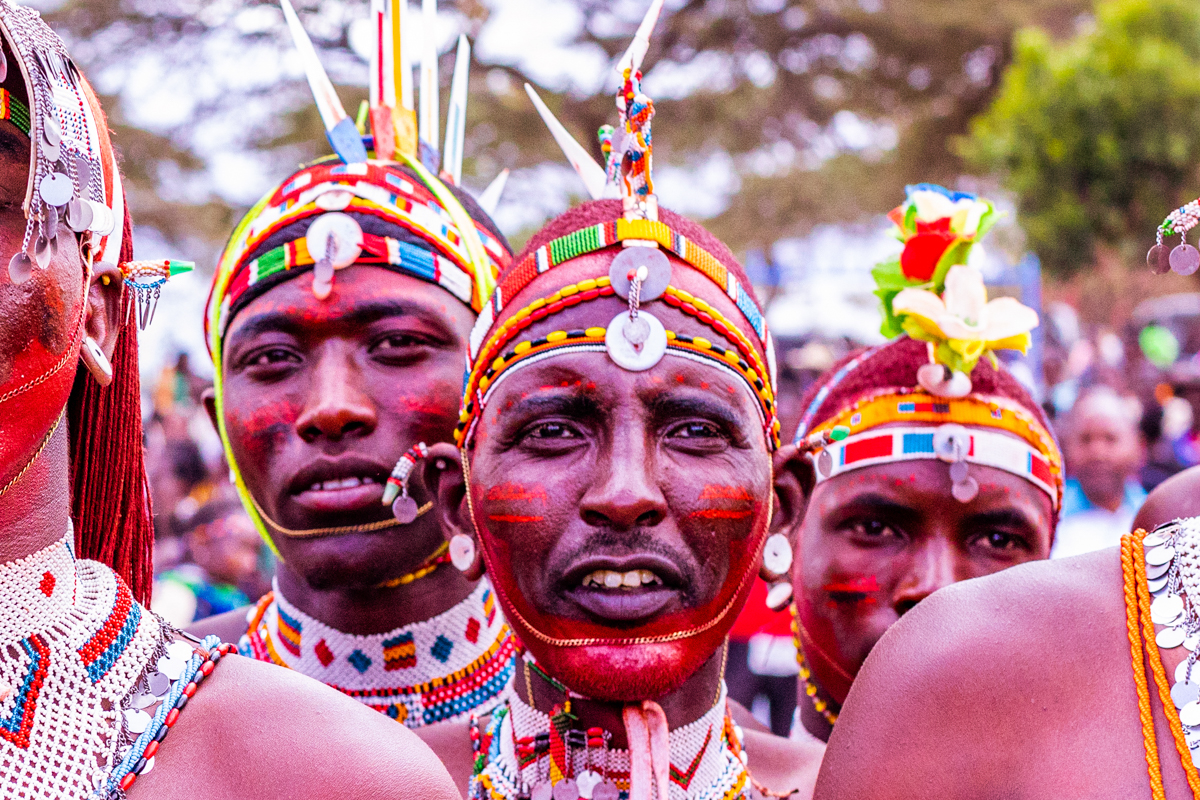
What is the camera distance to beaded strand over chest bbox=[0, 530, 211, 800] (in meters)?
1.83

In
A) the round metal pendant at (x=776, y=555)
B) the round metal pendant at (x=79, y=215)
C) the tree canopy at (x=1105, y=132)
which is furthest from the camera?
the tree canopy at (x=1105, y=132)

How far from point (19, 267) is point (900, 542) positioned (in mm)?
2452

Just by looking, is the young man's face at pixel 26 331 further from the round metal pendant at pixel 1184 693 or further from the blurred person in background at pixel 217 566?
the blurred person in background at pixel 217 566

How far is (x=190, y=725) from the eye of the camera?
6.26 feet

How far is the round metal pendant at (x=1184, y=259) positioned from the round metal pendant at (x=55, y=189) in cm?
172

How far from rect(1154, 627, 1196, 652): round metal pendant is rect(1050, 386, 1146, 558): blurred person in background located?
5.08 m

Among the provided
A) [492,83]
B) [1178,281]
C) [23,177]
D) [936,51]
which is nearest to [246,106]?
[492,83]

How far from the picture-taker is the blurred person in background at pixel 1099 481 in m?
7.00

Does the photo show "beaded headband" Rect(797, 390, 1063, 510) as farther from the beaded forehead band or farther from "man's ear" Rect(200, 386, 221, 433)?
"man's ear" Rect(200, 386, 221, 433)

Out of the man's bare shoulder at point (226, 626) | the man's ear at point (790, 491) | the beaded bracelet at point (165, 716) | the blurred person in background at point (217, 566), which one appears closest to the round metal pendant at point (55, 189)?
the beaded bracelet at point (165, 716)

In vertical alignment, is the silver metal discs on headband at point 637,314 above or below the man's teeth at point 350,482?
above

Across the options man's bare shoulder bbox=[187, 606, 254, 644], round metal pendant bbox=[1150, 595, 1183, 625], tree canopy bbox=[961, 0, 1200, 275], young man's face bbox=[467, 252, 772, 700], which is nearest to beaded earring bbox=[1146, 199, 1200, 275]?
round metal pendant bbox=[1150, 595, 1183, 625]

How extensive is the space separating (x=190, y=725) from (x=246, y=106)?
585 inches

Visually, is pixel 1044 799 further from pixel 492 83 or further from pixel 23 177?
pixel 492 83
